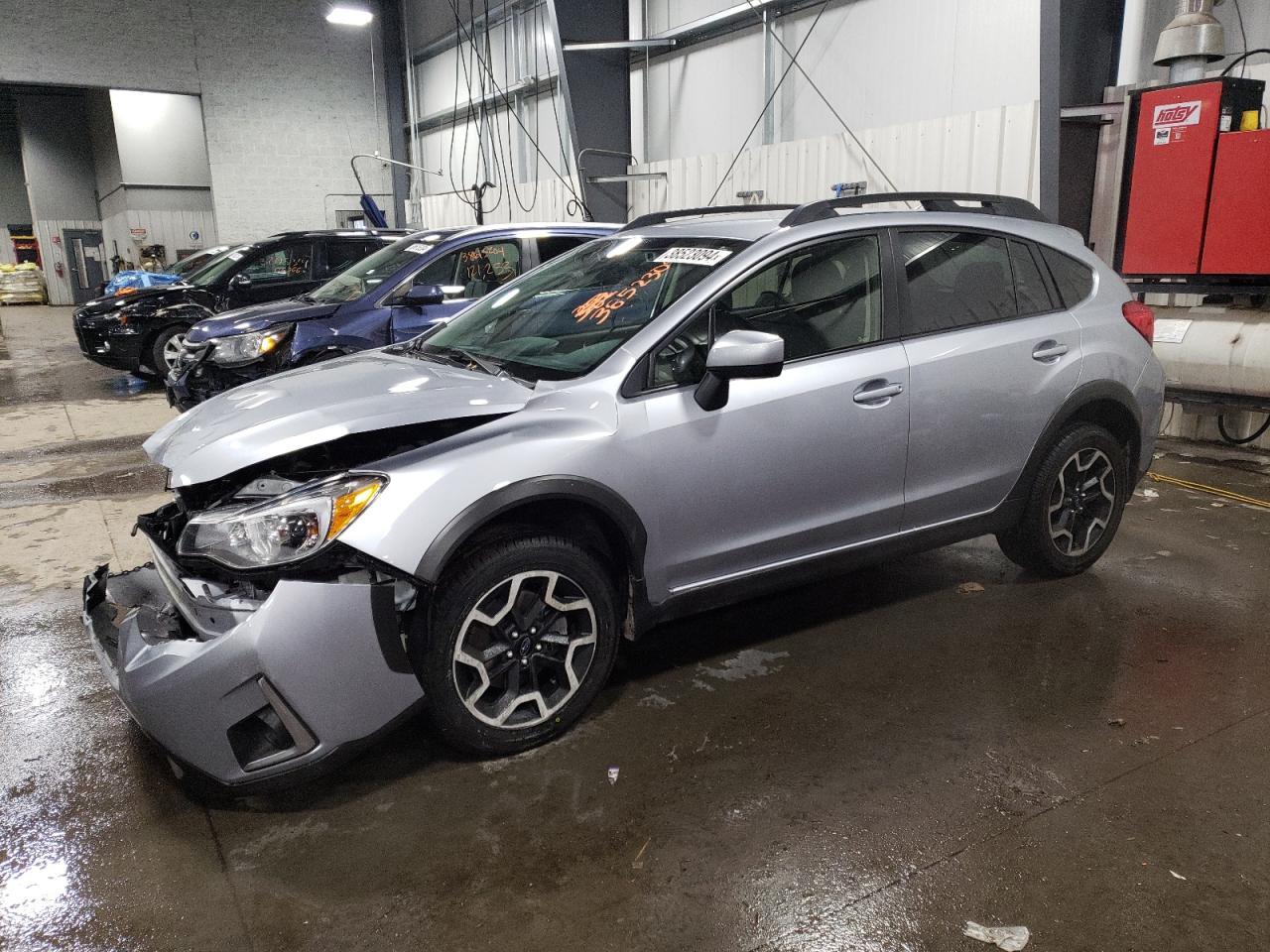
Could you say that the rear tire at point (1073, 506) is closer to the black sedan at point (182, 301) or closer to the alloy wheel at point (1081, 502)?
the alloy wheel at point (1081, 502)

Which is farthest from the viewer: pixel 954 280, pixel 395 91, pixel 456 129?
pixel 395 91

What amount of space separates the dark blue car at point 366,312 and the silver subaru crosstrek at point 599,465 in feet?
9.12

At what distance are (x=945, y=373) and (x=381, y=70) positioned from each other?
21.8 meters

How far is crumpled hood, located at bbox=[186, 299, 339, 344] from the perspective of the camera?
634 cm

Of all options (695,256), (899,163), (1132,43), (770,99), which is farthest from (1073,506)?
(770,99)

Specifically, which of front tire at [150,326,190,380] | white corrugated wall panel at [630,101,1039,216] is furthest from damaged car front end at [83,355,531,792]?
front tire at [150,326,190,380]

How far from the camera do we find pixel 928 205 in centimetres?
366

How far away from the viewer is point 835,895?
2143mm

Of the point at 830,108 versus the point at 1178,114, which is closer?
the point at 1178,114

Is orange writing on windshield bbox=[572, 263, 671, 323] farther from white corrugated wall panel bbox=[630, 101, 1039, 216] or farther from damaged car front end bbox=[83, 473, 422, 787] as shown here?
white corrugated wall panel bbox=[630, 101, 1039, 216]

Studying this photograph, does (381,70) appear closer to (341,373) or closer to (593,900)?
(341,373)

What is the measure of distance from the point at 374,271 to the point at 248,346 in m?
1.09

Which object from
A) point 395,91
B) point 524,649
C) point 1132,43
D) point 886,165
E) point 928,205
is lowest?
point 524,649

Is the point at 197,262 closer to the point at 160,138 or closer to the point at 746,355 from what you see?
the point at 746,355
